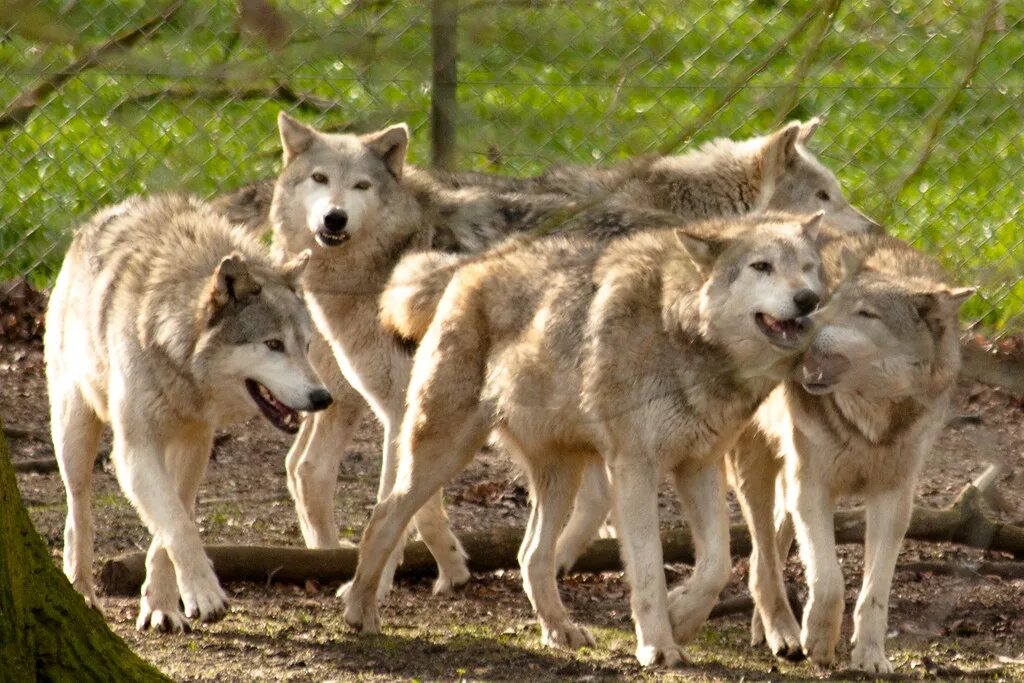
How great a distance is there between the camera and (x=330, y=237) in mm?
7652

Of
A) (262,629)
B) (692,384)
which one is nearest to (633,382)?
(692,384)

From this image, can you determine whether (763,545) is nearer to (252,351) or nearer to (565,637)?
(565,637)

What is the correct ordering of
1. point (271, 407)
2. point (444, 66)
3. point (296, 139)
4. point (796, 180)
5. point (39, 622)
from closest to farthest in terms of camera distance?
point (444, 66) → point (39, 622) → point (271, 407) → point (296, 139) → point (796, 180)

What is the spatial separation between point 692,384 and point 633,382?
27 centimetres

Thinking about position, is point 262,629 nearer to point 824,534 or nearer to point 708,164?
point 824,534

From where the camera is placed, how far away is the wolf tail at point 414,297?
647cm

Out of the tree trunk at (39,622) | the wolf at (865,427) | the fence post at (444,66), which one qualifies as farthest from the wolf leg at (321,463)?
the fence post at (444,66)

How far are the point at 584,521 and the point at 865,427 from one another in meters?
1.58

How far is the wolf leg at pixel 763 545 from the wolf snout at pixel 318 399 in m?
1.77

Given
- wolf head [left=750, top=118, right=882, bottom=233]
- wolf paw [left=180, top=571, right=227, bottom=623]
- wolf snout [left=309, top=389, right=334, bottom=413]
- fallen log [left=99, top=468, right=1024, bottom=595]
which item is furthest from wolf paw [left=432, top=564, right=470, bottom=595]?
wolf head [left=750, top=118, right=882, bottom=233]

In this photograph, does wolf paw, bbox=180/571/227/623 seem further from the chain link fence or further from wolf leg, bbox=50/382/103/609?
the chain link fence

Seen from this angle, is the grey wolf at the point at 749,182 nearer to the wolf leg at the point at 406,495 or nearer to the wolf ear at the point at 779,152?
the wolf ear at the point at 779,152

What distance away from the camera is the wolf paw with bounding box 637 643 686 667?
18.4 feet

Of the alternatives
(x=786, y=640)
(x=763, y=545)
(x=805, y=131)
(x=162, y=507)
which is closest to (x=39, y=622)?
(x=162, y=507)
